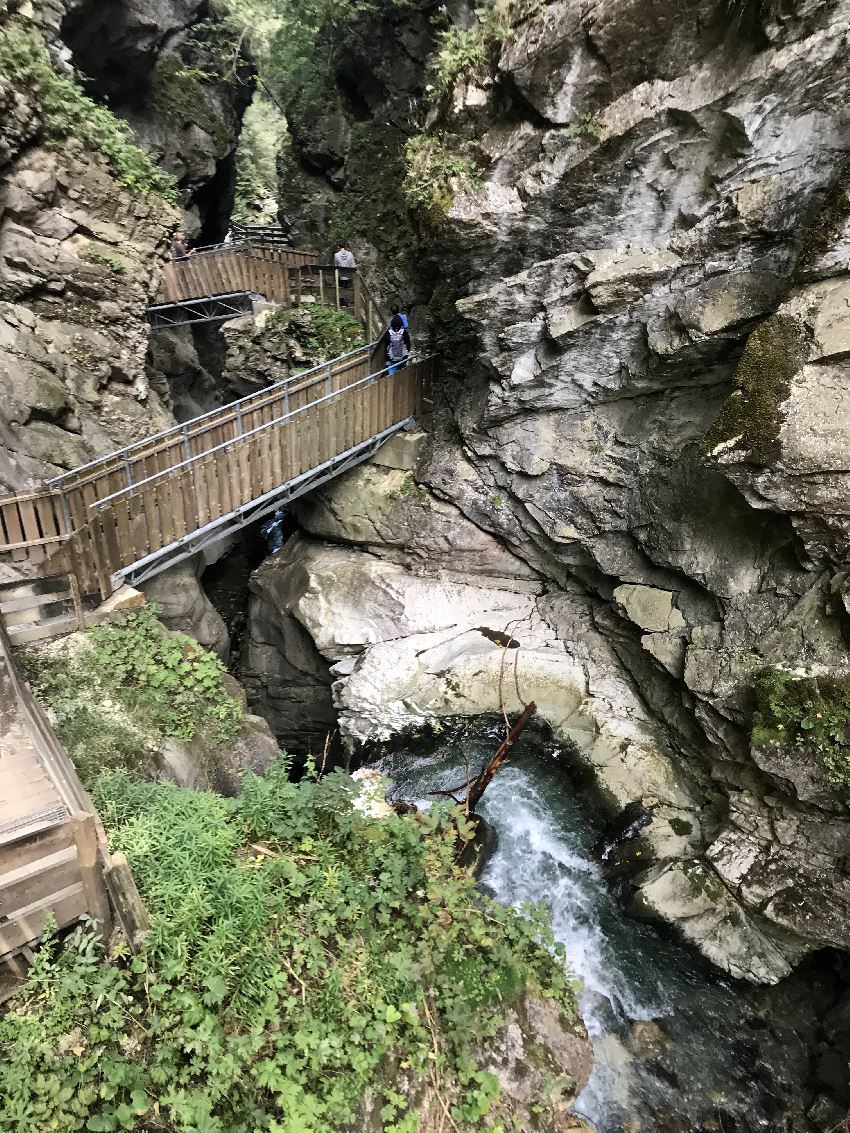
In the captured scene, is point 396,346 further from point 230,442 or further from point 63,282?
point 63,282

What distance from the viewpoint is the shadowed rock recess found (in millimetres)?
6398

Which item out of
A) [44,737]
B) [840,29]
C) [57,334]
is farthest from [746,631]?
[57,334]

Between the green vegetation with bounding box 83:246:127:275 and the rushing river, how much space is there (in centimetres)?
1024

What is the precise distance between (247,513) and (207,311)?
905 cm

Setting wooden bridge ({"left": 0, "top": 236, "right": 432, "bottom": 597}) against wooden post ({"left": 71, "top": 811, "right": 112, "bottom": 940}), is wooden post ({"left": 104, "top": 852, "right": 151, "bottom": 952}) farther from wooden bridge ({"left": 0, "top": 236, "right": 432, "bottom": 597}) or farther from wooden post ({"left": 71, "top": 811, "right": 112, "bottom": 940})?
wooden bridge ({"left": 0, "top": 236, "right": 432, "bottom": 597})

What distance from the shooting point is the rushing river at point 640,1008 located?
5414 mm

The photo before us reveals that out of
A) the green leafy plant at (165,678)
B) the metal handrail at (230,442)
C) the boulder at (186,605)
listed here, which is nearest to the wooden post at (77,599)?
the green leafy plant at (165,678)

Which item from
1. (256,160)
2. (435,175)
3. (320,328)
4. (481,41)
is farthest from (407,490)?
(256,160)

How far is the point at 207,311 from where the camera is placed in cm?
1571

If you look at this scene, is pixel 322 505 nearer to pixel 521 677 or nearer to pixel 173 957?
pixel 521 677

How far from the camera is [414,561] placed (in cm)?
1134

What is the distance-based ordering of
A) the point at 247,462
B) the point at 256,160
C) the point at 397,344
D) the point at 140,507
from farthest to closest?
1. the point at 256,160
2. the point at 397,344
3. the point at 247,462
4. the point at 140,507

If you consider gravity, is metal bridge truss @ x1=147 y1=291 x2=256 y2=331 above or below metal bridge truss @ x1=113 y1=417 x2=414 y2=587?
above

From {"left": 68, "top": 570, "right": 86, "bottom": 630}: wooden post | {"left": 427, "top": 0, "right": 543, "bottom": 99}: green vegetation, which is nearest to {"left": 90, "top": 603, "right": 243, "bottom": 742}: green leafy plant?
{"left": 68, "top": 570, "right": 86, "bottom": 630}: wooden post
